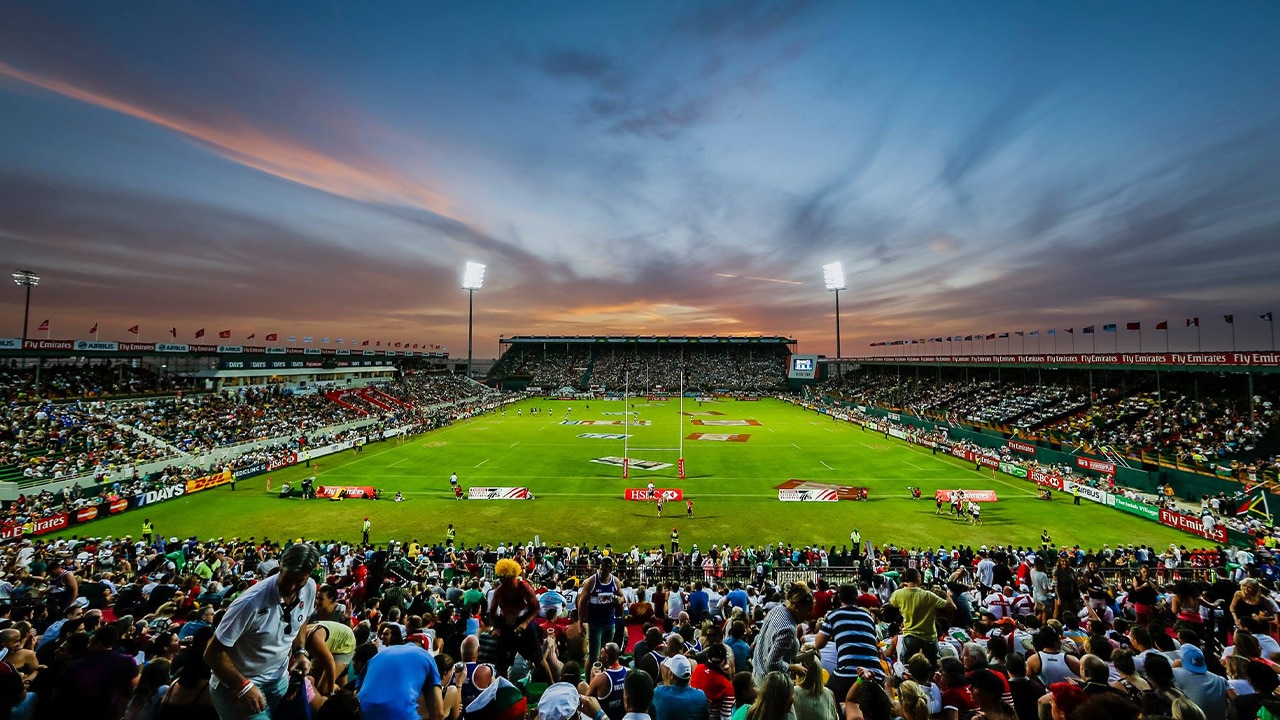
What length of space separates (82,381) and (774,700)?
6530 centimetres

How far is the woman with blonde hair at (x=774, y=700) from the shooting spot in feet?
12.0

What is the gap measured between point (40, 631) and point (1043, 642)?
15.0 meters

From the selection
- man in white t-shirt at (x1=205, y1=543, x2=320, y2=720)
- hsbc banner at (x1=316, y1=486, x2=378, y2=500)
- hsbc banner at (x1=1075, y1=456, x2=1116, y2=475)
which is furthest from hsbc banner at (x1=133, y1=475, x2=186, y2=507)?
hsbc banner at (x1=1075, y1=456, x2=1116, y2=475)

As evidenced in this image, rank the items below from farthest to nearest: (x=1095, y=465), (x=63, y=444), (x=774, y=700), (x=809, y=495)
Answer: (x=63, y=444)
(x=1095, y=465)
(x=809, y=495)
(x=774, y=700)

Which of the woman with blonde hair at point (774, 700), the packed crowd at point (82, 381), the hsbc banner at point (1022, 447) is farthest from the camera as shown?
the packed crowd at point (82, 381)

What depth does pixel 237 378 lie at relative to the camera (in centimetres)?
5816

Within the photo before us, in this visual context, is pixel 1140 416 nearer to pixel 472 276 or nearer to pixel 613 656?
pixel 613 656

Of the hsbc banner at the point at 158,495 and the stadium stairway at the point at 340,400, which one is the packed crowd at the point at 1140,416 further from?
the stadium stairway at the point at 340,400

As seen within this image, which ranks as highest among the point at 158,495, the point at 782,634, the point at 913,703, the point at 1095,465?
the point at 913,703

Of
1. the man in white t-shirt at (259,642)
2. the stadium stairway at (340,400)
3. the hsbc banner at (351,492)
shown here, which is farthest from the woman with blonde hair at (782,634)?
the stadium stairway at (340,400)

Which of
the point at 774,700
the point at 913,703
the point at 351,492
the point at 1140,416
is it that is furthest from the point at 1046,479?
the point at 351,492

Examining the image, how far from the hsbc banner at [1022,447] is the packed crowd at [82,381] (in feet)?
244

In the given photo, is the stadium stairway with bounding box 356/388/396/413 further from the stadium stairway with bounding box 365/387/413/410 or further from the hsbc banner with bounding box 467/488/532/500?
the hsbc banner with bounding box 467/488/532/500

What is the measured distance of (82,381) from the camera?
150 ft
